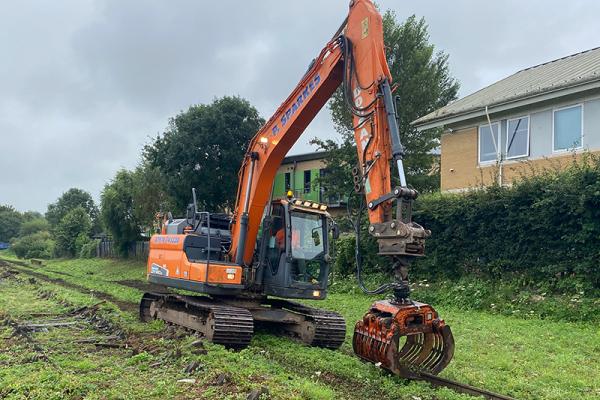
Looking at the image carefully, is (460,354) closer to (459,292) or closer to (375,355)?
(375,355)

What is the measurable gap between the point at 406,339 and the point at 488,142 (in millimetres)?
13526

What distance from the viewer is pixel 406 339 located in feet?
21.7

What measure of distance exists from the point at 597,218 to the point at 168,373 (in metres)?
9.64

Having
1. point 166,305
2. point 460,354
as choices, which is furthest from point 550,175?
point 166,305

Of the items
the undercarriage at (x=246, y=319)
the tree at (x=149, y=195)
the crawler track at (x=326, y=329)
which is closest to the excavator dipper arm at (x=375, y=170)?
the undercarriage at (x=246, y=319)

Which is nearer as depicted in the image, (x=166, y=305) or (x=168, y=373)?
(x=168, y=373)

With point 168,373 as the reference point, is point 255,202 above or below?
above

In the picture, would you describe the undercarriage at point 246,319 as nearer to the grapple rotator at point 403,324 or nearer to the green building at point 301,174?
the grapple rotator at point 403,324

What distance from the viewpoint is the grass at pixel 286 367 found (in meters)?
6.09

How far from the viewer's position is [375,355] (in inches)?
260

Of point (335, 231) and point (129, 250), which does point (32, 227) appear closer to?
point (129, 250)

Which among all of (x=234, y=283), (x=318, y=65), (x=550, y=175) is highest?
(x=318, y=65)

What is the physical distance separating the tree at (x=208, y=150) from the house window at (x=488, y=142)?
35.2 feet

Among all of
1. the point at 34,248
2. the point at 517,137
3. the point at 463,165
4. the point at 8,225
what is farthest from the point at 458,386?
the point at 8,225
